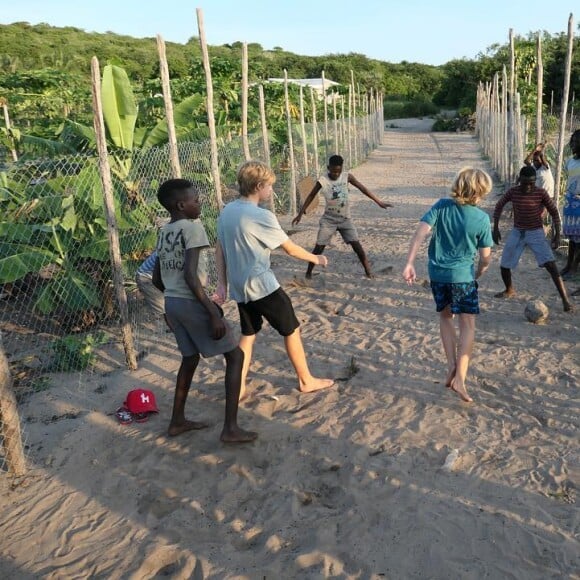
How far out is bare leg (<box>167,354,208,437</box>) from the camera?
12.6 ft

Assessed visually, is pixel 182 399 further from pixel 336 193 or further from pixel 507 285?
pixel 507 285

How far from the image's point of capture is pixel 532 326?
5434 mm

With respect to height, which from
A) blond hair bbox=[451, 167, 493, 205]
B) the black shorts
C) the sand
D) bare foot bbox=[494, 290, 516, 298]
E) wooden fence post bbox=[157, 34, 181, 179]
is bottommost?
the sand

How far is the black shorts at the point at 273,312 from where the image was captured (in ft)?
12.7

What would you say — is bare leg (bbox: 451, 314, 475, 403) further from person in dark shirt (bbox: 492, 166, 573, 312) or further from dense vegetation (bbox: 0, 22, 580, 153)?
dense vegetation (bbox: 0, 22, 580, 153)

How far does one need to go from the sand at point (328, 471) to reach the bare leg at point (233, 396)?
110mm

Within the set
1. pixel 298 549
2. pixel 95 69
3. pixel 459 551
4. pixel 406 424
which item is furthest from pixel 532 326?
pixel 95 69

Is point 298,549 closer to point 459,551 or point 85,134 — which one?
point 459,551

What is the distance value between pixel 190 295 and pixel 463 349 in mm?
1921

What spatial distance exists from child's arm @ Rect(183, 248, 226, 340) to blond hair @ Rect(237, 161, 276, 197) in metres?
0.55

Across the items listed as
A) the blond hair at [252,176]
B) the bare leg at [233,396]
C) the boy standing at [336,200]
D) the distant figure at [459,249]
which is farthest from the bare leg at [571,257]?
the bare leg at [233,396]

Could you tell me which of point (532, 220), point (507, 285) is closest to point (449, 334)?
point (532, 220)

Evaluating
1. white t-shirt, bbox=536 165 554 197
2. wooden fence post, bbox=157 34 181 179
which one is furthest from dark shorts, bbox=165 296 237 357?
white t-shirt, bbox=536 165 554 197

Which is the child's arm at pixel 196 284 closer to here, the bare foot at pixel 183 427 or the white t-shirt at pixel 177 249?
the white t-shirt at pixel 177 249
